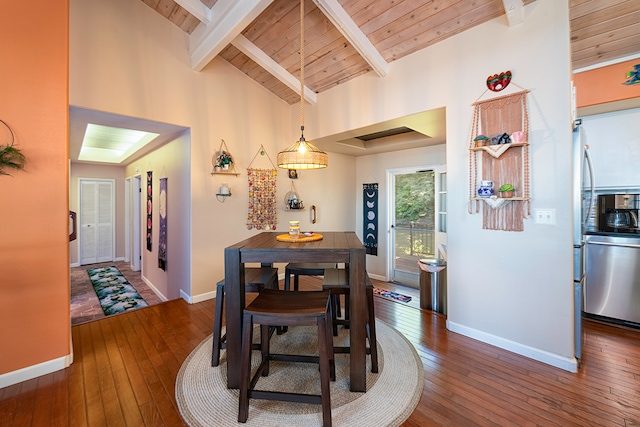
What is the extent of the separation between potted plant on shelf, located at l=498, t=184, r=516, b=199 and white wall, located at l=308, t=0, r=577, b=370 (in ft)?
0.49

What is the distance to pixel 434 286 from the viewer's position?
3.07 metres

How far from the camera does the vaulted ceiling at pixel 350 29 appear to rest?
2.25 m

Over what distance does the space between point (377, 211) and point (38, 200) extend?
4.40 metres

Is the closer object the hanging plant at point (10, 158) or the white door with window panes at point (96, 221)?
the hanging plant at point (10, 158)

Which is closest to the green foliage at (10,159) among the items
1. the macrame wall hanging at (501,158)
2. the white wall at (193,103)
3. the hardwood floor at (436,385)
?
the white wall at (193,103)

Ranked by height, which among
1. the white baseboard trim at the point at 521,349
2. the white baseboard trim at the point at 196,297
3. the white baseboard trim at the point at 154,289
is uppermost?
the white baseboard trim at the point at 196,297

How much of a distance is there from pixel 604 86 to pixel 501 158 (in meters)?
1.72

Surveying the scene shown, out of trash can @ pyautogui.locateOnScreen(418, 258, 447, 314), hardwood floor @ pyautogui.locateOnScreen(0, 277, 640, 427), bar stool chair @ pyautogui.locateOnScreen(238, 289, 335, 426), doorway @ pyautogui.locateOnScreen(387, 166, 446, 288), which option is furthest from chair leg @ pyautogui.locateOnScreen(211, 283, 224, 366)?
doorway @ pyautogui.locateOnScreen(387, 166, 446, 288)

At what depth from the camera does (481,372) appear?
1.96 metres

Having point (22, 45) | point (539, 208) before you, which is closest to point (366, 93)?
point (539, 208)

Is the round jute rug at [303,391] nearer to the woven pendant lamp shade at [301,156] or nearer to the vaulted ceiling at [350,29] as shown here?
the woven pendant lamp shade at [301,156]

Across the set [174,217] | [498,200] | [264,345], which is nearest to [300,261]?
[264,345]

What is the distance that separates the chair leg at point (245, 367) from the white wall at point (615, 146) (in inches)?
156

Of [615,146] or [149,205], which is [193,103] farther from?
[615,146]
